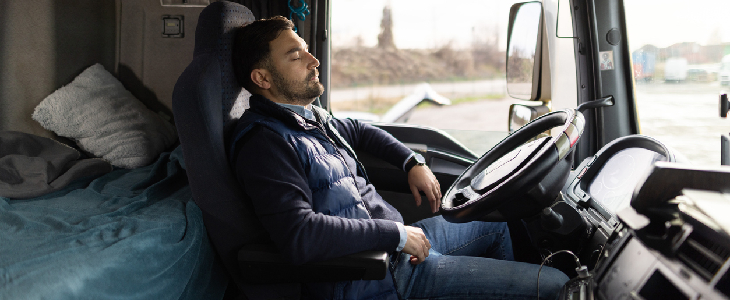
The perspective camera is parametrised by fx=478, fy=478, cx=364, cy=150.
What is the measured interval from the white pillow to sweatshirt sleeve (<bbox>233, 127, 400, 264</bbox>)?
1.21 m

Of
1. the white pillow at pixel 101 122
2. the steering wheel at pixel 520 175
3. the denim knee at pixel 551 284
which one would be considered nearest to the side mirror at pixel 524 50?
the steering wheel at pixel 520 175

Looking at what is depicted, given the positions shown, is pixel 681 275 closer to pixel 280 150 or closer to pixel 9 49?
pixel 280 150

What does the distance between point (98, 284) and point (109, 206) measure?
2.07ft

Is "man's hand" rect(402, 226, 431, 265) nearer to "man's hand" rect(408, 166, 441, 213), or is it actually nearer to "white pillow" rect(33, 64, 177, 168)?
"man's hand" rect(408, 166, 441, 213)

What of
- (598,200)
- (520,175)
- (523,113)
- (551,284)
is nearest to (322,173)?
(520,175)

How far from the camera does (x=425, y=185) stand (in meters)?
1.75

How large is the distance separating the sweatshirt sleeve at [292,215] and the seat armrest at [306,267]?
0.09 feet

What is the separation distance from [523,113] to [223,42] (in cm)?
133

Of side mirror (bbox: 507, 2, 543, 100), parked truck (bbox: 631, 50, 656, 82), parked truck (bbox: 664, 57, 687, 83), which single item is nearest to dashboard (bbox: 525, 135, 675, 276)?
parked truck (bbox: 664, 57, 687, 83)

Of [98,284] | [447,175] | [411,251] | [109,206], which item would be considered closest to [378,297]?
[411,251]

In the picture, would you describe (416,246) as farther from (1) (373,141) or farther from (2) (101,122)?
(2) (101,122)

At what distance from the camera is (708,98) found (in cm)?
146

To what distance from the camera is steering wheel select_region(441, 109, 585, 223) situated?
1.22 m

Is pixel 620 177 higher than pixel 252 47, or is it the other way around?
pixel 252 47
